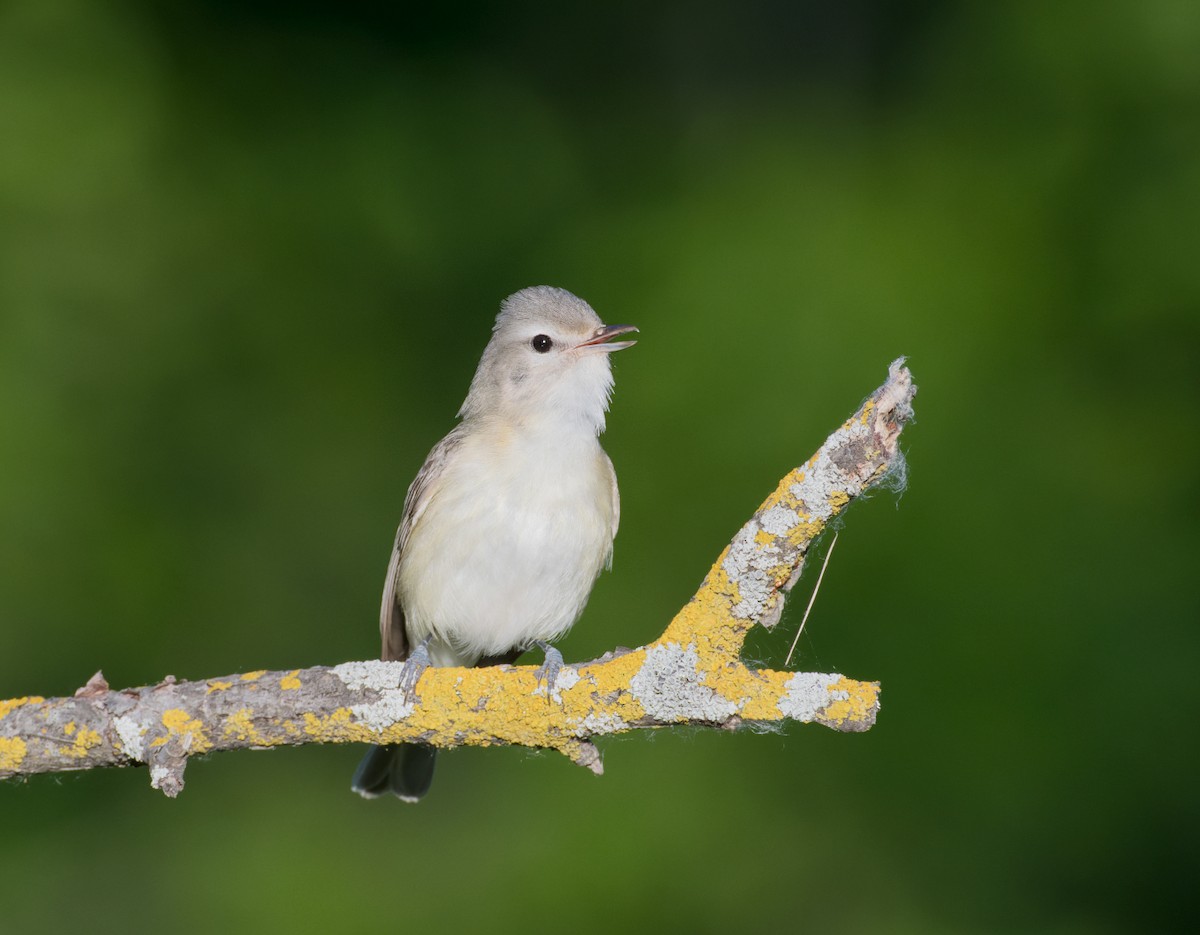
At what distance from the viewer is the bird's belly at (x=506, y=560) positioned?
15.0ft

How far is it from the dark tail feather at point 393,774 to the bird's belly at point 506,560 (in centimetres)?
51

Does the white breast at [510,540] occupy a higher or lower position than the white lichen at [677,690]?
higher

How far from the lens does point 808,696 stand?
3.12m

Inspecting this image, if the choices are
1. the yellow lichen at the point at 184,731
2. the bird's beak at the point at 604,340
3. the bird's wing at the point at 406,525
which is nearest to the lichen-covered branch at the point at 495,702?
the yellow lichen at the point at 184,731

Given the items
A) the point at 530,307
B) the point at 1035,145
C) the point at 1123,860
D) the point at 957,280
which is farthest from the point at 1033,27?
the point at 1123,860

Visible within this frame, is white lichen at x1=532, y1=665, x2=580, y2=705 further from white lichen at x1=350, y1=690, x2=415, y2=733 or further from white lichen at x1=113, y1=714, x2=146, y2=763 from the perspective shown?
white lichen at x1=113, y1=714, x2=146, y2=763

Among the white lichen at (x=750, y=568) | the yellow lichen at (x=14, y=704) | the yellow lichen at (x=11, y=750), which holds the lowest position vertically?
the yellow lichen at (x=11, y=750)

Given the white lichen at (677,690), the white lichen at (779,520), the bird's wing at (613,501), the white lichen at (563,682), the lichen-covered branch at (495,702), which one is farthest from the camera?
the bird's wing at (613,501)

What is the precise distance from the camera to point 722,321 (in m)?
5.92

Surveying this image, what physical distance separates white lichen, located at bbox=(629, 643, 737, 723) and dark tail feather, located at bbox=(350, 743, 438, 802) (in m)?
1.97

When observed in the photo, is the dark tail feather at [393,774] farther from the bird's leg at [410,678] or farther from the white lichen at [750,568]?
the white lichen at [750,568]

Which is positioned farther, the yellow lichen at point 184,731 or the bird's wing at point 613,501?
the bird's wing at point 613,501

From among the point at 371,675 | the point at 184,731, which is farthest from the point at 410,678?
the point at 184,731

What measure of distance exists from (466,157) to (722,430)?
2.13 meters
